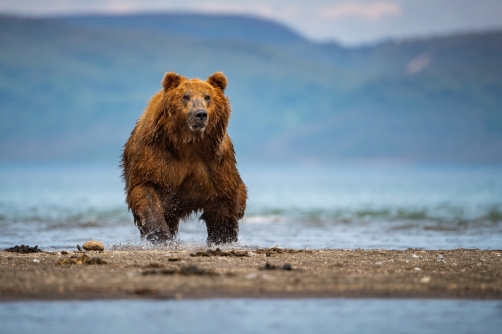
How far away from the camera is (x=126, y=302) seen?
23.0 feet

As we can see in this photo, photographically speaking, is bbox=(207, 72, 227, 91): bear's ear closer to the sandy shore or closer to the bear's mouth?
the bear's mouth

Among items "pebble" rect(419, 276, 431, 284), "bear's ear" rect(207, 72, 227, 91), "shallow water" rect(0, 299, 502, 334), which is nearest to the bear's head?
"bear's ear" rect(207, 72, 227, 91)

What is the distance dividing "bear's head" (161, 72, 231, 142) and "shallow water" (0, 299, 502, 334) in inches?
142

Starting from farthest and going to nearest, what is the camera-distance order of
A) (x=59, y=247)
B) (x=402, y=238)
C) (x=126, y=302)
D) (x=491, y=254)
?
(x=402, y=238) < (x=59, y=247) < (x=491, y=254) < (x=126, y=302)

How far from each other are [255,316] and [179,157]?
14.6 ft

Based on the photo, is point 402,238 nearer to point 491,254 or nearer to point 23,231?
point 491,254

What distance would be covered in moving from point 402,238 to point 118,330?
30.4ft

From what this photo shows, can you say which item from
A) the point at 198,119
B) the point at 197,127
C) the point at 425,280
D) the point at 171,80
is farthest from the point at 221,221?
the point at 425,280

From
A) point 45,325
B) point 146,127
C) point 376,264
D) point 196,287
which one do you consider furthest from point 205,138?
point 45,325

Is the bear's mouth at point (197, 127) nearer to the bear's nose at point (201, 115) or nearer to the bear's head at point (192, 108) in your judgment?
the bear's head at point (192, 108)

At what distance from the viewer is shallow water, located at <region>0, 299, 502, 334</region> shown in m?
6.21

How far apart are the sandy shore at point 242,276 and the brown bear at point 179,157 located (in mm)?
1112

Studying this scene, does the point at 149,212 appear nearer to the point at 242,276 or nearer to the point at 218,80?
the point at 218,80

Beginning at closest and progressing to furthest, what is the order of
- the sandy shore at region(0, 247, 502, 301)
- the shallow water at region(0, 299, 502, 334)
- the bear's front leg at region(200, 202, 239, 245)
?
the shallow water at region(0, 299, 502, 334), the sandy shore at region(0, 247, 502, 301), the bear's front leg at region(200, 202, 239, 245)
